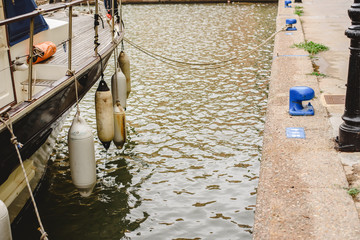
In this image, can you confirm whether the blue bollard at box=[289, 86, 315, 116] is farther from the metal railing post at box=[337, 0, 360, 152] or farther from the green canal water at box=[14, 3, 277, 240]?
the metal railing post at box=[337, 0, 360, 152]

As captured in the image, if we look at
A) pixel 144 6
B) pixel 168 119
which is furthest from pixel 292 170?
pixel 144 6

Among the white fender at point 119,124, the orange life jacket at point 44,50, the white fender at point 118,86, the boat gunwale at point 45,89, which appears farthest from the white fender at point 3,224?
the white fender at point 118,86

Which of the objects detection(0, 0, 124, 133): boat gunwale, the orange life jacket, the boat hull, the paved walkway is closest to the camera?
the paved walkway

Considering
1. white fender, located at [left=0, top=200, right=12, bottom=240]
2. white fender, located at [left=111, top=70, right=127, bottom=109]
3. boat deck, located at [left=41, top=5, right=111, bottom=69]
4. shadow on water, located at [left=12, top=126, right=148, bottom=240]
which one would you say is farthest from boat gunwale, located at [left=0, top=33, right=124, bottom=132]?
shadow on water, located at [left=12, top=126, right=148, bottom=240]

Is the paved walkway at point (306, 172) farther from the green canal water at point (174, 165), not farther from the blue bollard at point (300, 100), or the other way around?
the green canal water at point (174, 165)

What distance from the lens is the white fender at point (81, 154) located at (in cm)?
505

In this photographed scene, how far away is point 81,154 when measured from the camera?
199 inches

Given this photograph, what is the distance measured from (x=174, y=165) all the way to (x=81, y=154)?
200 centimetres

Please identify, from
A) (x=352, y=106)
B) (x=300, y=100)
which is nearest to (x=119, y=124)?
(x=300, y=100)

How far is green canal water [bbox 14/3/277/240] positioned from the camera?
5.29 metres

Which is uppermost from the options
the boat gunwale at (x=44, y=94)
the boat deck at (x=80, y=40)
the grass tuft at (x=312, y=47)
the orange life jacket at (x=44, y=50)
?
the orange life jacket at (x=44, y=50)

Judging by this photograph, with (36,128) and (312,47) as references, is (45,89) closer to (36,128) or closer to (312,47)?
(36,128)

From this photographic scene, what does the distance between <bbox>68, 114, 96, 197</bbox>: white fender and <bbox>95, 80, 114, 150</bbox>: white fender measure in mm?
945

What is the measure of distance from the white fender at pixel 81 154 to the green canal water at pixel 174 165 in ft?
1.79
